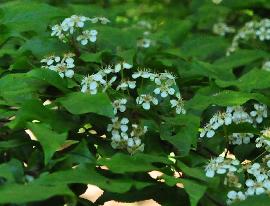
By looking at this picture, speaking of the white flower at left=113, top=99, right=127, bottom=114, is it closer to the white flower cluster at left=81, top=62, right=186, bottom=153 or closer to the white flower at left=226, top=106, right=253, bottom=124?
the white flower cluster at left=81, top=62, right=186, bottom=153

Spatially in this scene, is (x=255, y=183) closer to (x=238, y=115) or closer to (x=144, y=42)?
(x=238, y=115)

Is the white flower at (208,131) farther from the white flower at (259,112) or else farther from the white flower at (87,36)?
the white flower at (87,36)

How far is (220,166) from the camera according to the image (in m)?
2.14

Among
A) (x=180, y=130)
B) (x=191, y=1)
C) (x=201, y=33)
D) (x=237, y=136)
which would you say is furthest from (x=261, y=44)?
(x=180, y=130)

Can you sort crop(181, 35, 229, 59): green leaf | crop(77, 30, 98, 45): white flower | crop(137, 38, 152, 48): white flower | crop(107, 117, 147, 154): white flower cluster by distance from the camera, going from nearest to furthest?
crop(107, 117, 147, 154): white flower cluster → crop(77, 30, 98, 45): white flower → crop(137, 38, 152, 48): white flower → crop(181, 35, 229, 59): green leaf

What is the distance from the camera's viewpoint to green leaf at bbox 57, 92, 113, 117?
2.10 m

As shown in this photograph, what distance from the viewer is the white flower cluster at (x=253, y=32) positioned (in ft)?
12.5

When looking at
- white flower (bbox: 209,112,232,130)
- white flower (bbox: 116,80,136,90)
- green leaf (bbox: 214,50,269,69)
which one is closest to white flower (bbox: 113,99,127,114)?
white flower (bbox: 116,80,136,90)

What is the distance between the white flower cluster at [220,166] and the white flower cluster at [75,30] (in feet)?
2.94

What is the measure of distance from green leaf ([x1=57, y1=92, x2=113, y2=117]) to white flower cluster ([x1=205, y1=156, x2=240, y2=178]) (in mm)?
401

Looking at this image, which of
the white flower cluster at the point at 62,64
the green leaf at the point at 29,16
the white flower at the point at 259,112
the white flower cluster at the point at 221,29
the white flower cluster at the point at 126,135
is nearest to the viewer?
the white flower cluster at the point at 126,135

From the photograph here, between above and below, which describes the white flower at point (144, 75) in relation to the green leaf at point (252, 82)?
above

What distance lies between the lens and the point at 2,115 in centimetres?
221

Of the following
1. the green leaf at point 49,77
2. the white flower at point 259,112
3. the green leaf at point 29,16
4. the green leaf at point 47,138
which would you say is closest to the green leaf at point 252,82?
the white flower at point 259,112
